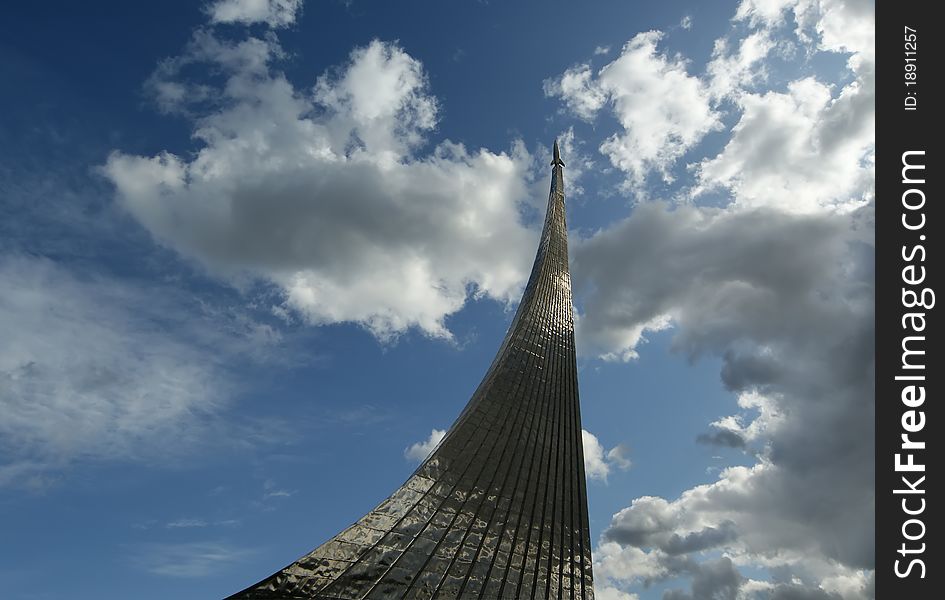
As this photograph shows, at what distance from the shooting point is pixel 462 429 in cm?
1602

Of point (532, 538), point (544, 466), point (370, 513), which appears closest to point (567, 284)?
point (544, 466)

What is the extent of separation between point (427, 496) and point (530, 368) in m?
6.97

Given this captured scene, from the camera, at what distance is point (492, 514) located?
14.2m

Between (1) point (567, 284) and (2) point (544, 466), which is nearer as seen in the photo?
(2) point (544, 466)

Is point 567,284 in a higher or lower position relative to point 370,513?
higher

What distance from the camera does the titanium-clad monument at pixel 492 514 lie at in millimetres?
11406

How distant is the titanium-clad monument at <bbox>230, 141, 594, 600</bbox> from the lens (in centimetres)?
1141
